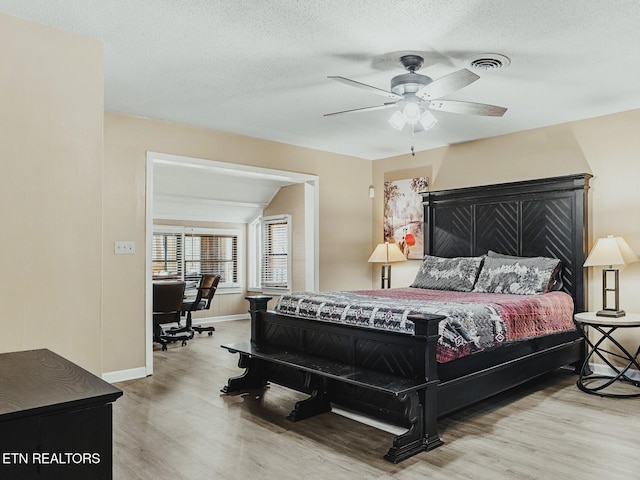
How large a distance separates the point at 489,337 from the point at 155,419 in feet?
7.84

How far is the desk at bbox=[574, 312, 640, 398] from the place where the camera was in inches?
152

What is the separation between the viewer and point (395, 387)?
2.80 metres

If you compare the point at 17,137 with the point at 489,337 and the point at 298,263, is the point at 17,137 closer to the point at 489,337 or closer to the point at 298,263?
the point at 489,337

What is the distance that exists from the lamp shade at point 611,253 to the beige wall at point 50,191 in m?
3.94

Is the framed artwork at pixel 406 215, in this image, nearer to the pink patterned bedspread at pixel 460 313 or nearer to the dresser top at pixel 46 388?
the pink patterned bedspread at pixel 460 313

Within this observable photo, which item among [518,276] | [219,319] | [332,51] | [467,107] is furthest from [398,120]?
[219,319]

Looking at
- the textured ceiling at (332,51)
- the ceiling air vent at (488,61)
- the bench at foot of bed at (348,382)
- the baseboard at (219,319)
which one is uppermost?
the textured ceiling at (332,51)

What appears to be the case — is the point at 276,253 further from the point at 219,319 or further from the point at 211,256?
the point at 219,319

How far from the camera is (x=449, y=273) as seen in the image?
521 centimetres

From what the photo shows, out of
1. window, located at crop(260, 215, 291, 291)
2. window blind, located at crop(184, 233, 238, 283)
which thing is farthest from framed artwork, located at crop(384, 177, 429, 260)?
window blind, located at crop(184, 233, 238, 283)

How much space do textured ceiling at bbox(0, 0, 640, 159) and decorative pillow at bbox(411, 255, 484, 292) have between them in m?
1.47

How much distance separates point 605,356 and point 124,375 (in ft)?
14.7

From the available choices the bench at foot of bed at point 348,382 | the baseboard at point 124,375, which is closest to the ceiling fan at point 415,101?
the bench at foot of bed at point 348,382

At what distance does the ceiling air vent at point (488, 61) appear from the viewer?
3.25m
